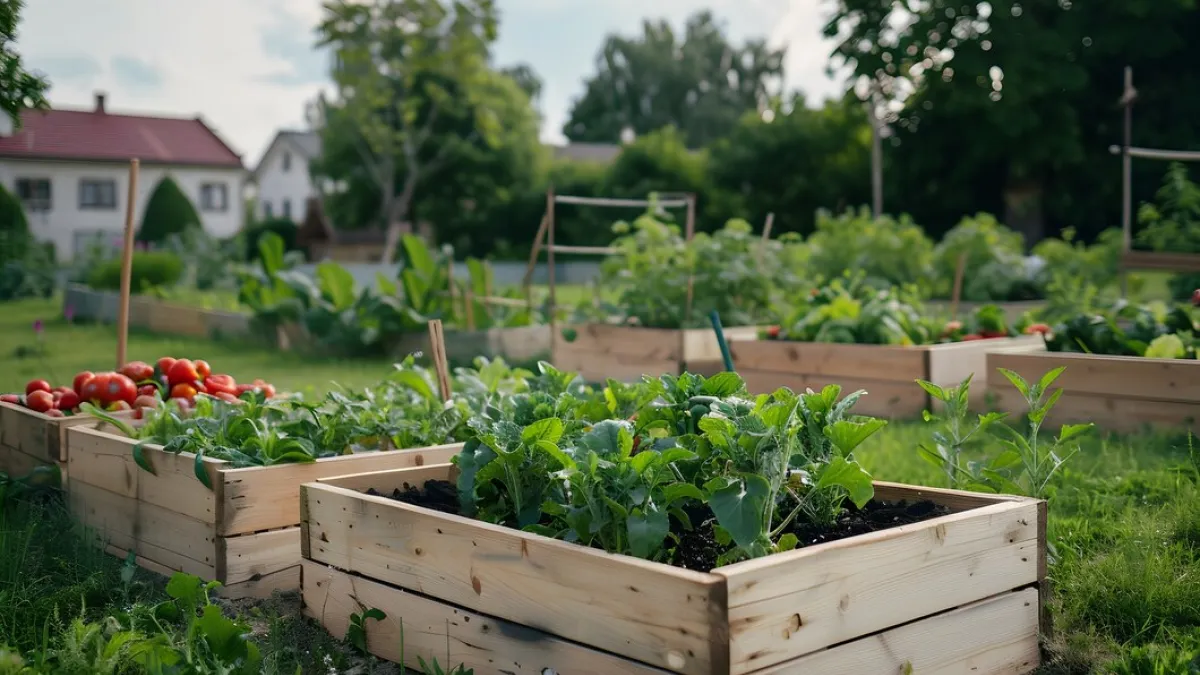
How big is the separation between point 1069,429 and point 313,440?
2255 millimetres

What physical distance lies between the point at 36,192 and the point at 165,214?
9560 millimetres

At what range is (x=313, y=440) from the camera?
3.60 meters

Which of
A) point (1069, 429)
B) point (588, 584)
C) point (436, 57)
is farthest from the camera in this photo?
point (436, 57)

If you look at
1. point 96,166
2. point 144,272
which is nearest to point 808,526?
point 144,272

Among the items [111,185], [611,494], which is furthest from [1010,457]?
[111,185]

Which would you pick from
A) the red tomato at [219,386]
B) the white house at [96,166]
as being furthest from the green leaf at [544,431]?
the white house at [96,166]

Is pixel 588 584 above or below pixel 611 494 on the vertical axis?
below

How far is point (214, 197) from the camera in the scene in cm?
4116

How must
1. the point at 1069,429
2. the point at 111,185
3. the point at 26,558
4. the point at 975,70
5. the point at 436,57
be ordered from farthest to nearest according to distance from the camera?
the point at 111,185 < the point at 436,57 < the point at 975,70 < the point at 26,558 < the point at 1069,429

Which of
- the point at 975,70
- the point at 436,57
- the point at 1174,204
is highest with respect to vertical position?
the point at 436,57

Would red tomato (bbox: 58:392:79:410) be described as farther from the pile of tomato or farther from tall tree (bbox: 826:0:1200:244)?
tall tree (bbox: 826:0:1200:244)

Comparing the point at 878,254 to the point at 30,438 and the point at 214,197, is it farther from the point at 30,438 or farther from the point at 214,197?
the point at 214,197

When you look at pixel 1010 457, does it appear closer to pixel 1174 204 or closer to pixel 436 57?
pixel 1174 204

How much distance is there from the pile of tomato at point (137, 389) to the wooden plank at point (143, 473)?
288 mm
